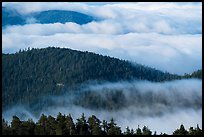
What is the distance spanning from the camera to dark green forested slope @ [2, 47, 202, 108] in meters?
128

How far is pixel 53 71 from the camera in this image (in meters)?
138

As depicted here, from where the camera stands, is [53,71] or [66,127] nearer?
[66,127]

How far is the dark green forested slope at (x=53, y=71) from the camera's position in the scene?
128 metres

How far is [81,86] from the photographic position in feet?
427

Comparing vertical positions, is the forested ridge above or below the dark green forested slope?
below

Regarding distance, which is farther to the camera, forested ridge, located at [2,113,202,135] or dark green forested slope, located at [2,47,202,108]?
dark green forested slope, located at [2,47,202,108]

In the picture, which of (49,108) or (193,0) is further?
(49,108)

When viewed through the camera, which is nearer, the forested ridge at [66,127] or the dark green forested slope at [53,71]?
the forested ridge at [66,127]

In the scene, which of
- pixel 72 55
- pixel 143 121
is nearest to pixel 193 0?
pixel 143 121

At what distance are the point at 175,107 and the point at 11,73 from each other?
54.1 metres

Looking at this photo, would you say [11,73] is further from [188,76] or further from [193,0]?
[193,0]

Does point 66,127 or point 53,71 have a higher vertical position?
point 53,71

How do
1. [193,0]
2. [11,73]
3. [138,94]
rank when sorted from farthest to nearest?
[138,94], [11,73], [193,0]

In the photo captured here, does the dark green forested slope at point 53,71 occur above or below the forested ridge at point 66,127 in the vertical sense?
above
